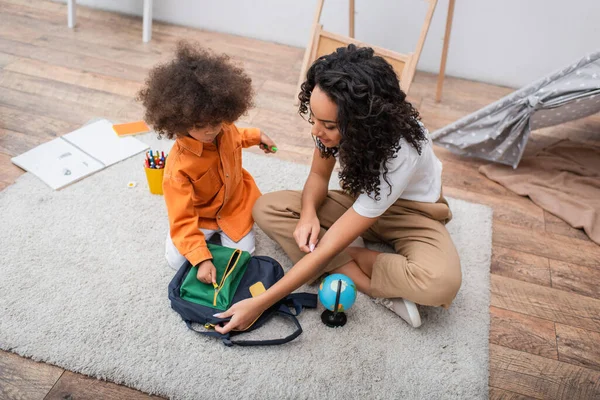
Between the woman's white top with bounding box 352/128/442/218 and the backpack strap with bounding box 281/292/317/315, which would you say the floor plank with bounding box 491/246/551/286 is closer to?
the woman's white top with bounding box 352/128/442/218

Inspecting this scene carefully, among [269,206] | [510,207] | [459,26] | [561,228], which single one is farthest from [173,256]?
[459,26]

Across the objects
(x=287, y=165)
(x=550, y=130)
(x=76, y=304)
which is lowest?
(x=76, y=304)

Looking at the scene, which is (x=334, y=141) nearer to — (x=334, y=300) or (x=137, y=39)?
(x=334, y=300)

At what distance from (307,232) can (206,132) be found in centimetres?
38

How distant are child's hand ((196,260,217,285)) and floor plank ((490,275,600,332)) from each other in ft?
2.69

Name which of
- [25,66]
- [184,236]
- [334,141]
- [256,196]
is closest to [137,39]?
[25,66]

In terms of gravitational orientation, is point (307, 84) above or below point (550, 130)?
above

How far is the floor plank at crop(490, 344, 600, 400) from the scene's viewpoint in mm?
1294

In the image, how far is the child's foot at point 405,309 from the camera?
1.37 m

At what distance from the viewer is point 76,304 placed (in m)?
1.37

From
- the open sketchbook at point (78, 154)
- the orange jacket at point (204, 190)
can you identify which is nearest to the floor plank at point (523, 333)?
the orange jacket at point (204, 190)

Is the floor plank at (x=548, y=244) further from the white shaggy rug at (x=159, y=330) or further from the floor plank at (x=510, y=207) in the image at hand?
the white shaggy rug at (x=159, y=330)

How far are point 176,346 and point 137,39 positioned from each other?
188 cm

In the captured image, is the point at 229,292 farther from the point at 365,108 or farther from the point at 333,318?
the point at 365,108
